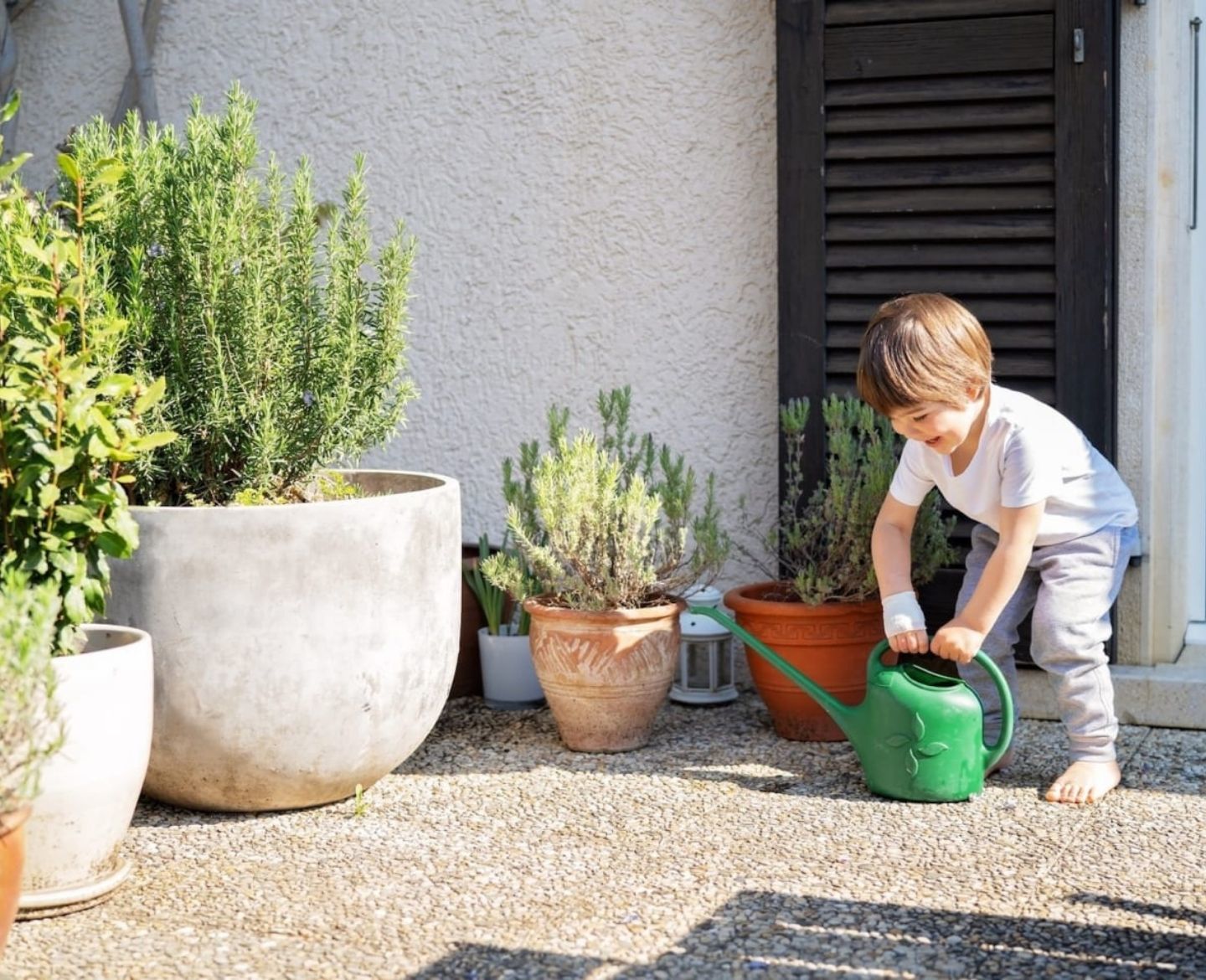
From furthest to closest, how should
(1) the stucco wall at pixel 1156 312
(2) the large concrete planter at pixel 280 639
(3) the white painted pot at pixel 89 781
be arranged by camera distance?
1. (1) the stucco wall at pixel 1156 312
2. (2) the large concrete planter at pixel 280 639
3. (3) the white painted pot at pixel 89 781

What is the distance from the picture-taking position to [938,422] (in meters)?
3.21

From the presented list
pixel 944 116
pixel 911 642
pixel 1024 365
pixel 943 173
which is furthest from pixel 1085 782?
pixel 944 116

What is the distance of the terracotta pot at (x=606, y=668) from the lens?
3.60 meters

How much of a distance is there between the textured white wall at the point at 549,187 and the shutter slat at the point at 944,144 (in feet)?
0.98

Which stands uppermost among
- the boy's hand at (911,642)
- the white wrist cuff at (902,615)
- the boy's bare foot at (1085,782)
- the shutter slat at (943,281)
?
the shutter slat at (943,281)

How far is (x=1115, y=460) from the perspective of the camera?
3.82 m

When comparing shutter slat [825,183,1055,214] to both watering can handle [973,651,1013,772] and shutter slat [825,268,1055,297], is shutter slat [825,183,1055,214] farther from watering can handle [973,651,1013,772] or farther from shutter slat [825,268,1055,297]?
watering can handle [973,651,1013,772]

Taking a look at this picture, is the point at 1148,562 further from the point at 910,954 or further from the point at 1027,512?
the point at 910,954

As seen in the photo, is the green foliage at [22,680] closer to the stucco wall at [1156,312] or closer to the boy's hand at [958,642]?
the boy's hand at [958,642]

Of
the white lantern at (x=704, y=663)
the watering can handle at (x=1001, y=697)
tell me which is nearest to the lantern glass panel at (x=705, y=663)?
the white lantern at (x=704, y=663)

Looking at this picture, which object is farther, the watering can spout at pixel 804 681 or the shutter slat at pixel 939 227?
the shutter slat at pixel 939 227

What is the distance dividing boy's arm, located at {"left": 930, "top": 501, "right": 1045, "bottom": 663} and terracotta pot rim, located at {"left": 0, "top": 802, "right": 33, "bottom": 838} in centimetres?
185

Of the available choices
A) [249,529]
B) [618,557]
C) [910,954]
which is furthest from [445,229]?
[910,954]

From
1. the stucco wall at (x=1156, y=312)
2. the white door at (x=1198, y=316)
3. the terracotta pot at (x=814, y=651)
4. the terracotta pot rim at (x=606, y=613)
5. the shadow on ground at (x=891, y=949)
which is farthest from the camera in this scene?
the white door at (x=1198, y=316)
